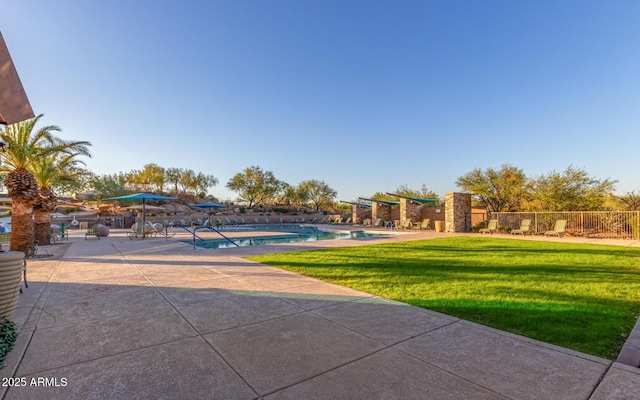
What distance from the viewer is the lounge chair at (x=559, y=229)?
1470 centimetres

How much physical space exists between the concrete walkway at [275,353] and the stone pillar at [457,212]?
15.5 m

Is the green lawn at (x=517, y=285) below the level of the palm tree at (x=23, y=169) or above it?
below

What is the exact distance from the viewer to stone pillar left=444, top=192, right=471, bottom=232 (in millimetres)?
18000

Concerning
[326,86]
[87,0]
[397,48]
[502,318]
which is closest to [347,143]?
[326,86]

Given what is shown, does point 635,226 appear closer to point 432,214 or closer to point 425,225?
point 425,225

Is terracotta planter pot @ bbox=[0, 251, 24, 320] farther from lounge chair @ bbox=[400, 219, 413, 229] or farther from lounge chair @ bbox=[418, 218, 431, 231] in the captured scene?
lounge chair @ bbox=[400, 219, 413, 229]

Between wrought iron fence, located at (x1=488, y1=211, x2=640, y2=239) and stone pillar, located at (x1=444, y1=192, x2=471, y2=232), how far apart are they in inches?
71.2

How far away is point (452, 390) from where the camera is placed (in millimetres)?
2098

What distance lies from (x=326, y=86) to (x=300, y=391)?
67.3 ft

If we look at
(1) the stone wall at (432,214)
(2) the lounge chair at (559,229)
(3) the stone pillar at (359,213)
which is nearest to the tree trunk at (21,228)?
(1) the stone wall at (432,214)

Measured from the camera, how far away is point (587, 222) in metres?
15.2

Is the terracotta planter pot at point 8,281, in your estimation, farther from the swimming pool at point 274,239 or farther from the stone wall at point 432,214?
the stone wall at point 432,214

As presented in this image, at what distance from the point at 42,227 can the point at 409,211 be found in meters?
22.0

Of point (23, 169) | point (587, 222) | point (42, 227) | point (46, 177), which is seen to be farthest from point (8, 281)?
point (587, 222)
